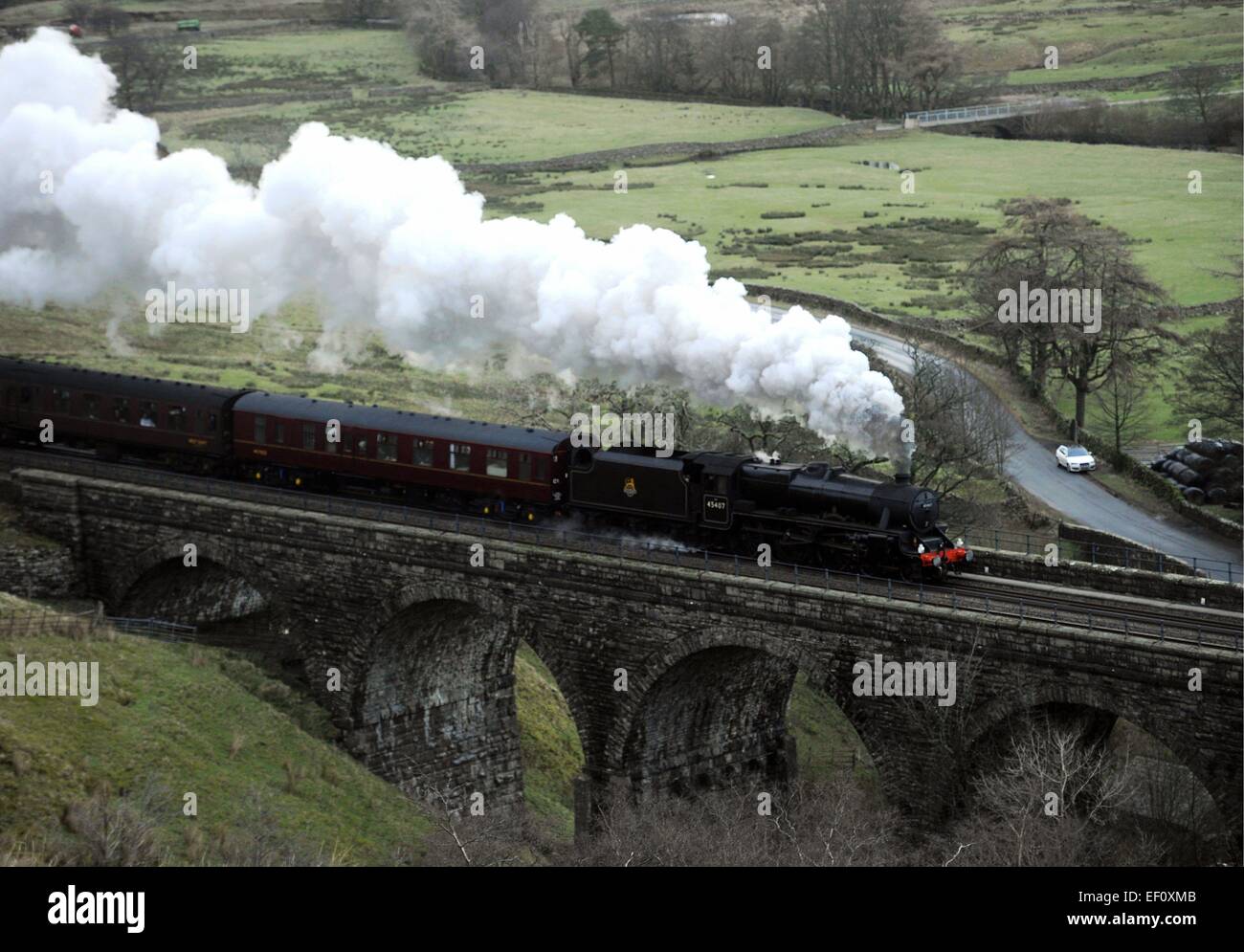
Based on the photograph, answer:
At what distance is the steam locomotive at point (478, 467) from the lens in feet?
135

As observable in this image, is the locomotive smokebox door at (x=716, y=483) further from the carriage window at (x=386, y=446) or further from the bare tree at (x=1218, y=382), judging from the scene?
the bare tree at (x=1218, y=382)

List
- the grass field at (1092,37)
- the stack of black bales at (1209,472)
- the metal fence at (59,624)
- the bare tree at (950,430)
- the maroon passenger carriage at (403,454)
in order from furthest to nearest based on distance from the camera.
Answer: the grass field at (1092,37), the stack of black bales at (1209,472), the bare tree at (950,430), the maroon passenger carriage at (403,454), the metal fence at (59,624)

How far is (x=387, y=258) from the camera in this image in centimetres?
5256

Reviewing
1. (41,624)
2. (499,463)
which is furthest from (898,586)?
(41,624)

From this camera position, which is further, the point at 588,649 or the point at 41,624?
the point at 41,624

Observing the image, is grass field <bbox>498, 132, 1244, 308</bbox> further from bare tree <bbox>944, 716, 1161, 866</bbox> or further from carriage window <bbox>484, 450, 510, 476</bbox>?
bare tree <bbox>944, 716, 1161, 866</bbox>

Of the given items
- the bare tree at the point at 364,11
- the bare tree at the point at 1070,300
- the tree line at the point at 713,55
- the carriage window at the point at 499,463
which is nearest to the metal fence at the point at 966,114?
the tree line at the point at 713,55

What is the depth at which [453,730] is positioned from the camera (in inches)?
2026

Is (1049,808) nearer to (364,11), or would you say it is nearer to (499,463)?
(499,463)

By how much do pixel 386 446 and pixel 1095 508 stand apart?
95.5ft

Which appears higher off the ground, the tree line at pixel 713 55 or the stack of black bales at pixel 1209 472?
the tree line at pixel 713 55

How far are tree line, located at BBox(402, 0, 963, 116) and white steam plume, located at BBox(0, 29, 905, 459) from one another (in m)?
70.7

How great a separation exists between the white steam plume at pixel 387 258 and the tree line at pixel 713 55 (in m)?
70.7

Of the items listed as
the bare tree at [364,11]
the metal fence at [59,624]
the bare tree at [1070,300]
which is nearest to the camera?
the metal fence at [59,624]
